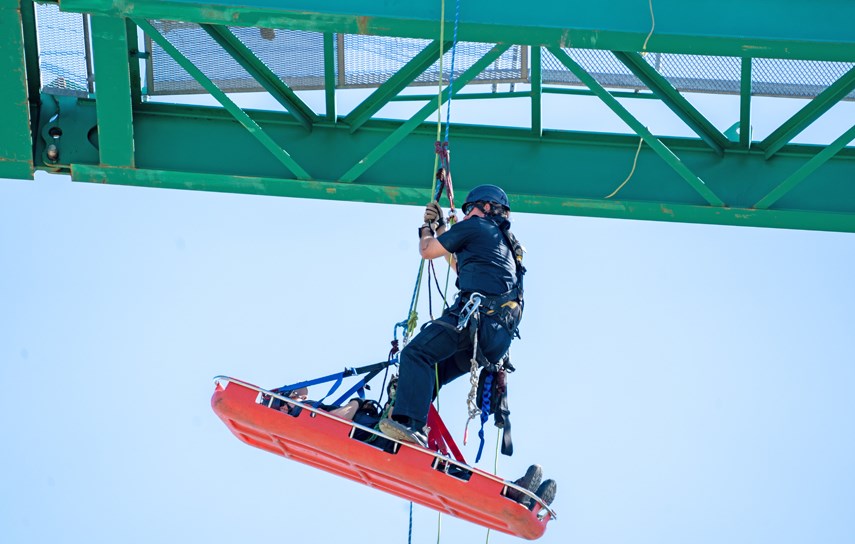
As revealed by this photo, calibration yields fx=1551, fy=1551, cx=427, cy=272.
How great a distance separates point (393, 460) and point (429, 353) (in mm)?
675

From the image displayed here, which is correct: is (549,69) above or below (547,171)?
above

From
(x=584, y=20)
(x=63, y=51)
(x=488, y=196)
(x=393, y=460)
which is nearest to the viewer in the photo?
(x=393, y=460)

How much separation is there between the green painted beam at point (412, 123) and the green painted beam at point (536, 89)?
0.51m

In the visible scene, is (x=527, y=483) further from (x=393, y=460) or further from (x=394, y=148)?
(x=394, y=148)

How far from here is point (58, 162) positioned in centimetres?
998

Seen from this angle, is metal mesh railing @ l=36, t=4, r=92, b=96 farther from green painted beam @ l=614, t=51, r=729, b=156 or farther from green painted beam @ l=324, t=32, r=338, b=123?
green painted beam @ l=614, t=51, r=729, b=156

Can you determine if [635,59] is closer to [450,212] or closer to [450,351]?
[450,212]

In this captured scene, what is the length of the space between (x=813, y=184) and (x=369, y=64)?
3.03m

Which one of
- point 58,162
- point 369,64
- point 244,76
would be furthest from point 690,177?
point 58,162

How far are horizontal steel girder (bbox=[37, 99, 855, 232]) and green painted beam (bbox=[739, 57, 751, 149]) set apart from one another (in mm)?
98

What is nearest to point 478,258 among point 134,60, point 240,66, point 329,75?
point 329,75

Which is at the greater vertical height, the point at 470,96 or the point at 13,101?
the point at 470,96

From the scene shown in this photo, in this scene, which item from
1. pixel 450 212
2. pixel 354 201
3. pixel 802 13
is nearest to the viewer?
pixel 802 13

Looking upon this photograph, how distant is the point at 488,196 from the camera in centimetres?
923
